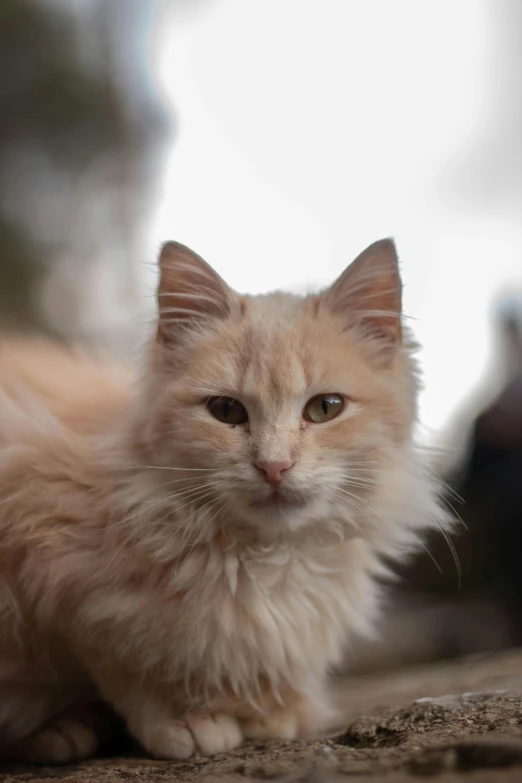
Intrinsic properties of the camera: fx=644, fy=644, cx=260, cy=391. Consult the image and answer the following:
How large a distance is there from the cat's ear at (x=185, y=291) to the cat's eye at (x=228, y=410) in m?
0.24

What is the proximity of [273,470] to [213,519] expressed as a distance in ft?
0.78

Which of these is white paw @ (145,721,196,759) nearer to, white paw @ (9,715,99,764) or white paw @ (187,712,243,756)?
white paw @ (187,712,243,756)

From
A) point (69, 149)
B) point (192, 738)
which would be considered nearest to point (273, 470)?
point (192, 738)

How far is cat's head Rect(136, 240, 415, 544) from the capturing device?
1232 millimetres

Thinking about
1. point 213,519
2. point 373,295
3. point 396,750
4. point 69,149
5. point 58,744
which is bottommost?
point 58,744

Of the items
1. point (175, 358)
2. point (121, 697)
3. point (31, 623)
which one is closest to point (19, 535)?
point (31, 623)

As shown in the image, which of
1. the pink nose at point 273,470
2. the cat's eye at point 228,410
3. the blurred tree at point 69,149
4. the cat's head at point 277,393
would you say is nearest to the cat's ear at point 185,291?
the cat's head at point 277,393

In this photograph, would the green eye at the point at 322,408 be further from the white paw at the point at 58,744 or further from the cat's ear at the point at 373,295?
the white paw at the point at 58,744

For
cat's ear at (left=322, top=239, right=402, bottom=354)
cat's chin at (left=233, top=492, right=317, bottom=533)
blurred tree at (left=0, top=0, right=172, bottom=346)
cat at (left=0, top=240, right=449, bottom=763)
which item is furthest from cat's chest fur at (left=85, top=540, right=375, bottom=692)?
blurred tree at (left=0, top=0, right=172, bottom=346)

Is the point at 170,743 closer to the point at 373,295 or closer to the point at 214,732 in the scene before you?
the point at 214,732

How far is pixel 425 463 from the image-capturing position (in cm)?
155

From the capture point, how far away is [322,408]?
4.37 ft

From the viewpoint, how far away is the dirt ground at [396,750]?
0.64m

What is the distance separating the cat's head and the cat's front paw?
1.39 feet
